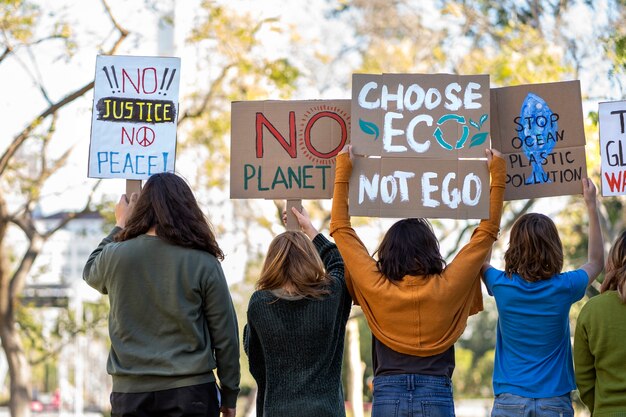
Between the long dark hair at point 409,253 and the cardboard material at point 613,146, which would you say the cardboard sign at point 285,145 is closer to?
the long dark hair at point 409,253

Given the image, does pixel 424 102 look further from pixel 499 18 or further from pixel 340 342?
pixel 499 18

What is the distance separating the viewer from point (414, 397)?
424 cm

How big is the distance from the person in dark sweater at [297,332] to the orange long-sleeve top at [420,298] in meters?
0.16

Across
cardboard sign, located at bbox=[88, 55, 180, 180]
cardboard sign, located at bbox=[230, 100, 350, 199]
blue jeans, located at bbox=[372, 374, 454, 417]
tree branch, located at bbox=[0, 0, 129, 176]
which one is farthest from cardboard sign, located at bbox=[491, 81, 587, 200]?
tree branch, located at bbox=[0, 0, 129, 176]

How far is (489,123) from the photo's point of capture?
4.88 metres

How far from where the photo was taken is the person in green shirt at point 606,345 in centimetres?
428

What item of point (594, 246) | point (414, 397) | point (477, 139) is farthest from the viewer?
point (477, 139)

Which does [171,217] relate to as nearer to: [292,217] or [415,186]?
[292,217]

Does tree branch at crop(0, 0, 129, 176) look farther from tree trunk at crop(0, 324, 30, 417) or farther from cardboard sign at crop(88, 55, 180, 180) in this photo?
cardboard sign at crop(88, 55, 180, 180)

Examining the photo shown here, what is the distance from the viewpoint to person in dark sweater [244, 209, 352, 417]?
4.24m

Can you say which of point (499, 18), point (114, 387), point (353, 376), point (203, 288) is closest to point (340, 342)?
point (203, 288)

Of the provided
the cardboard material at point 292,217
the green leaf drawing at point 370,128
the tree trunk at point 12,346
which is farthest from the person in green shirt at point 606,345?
the tree trunk at point 12,346

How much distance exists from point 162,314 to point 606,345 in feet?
6.36

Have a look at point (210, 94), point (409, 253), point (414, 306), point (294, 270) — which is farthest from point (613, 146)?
point (210, 94)
